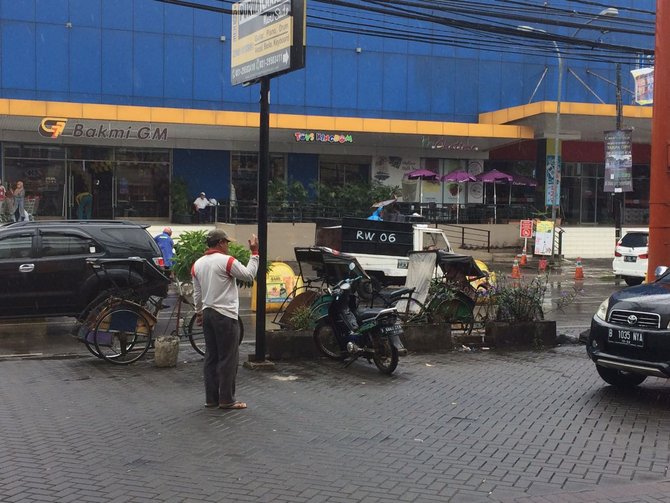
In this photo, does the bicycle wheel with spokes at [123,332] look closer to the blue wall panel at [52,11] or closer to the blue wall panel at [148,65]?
the blue wall panel at [148,65]

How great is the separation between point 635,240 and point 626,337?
46.6 feet

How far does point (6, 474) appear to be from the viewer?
522 centimetres

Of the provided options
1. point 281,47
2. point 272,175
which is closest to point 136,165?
point 272,175

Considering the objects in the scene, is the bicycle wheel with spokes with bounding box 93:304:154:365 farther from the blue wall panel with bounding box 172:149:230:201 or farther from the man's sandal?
the blue wall panel with bounding box 172:149:230:201

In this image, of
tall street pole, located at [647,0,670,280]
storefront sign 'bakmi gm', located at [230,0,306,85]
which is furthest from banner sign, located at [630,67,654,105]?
storefront sign 'bakmi gm', located at [230,0,306,85]

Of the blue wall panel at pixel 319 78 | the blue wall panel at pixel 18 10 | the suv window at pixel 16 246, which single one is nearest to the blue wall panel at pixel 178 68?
the blue wall panel at pixel 319 78

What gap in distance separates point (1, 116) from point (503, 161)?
2328cm

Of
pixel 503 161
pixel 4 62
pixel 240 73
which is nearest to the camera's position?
pixel 240 73

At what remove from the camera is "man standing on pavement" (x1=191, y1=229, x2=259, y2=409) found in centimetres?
711

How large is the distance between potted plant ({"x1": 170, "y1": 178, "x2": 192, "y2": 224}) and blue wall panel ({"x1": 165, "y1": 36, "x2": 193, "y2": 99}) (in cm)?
401

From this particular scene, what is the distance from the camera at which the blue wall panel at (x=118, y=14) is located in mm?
29469

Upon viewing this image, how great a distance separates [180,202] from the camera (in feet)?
96.6

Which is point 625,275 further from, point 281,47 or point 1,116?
point 1,116

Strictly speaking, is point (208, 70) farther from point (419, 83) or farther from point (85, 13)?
point (419, 83)
